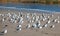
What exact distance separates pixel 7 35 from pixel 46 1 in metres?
5.39

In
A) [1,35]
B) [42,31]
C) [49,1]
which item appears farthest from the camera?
[49,1]

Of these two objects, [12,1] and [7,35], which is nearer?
[7,35]

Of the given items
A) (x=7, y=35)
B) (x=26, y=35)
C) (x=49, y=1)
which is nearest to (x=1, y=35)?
(x=7, y=35)

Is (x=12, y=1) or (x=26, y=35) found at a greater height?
(x=26, y=35)

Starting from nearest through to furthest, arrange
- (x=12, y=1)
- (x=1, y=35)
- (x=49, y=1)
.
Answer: (x=1, y=35), (x=49, y=1), (x=12, y=1)

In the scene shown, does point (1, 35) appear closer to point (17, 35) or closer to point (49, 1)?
point (17, 35)

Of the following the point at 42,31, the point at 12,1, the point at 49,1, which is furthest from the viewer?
the point at 12,1

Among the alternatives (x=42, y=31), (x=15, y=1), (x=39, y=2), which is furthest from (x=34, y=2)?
(x=42, y=31)

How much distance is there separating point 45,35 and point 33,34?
0.10 metres

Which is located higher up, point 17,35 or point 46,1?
point 17,35

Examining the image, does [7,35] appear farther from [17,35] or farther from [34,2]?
[34,2]

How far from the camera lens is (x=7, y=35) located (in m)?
1.48

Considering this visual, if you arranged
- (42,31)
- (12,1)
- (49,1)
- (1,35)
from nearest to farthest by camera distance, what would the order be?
(1,35) < (42,31) < (49,1) < (12,1)

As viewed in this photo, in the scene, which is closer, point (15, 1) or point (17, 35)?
point (17, 35)
